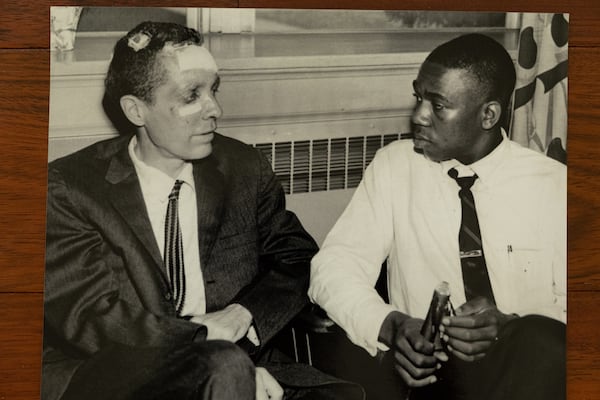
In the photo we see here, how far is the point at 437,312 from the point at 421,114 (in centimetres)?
34

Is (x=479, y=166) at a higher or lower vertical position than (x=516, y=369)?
higher

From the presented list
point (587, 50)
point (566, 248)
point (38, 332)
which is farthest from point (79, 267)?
point (587, 50)

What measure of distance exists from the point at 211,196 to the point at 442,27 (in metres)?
0.50

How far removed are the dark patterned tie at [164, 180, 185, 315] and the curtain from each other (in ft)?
2.00

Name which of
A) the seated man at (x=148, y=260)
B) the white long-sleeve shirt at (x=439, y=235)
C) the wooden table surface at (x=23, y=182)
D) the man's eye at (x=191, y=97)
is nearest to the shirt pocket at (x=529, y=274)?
the white long-sleeve shirt at (x=439, y=235)

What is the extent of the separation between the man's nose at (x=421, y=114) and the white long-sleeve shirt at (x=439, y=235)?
0.04 metres

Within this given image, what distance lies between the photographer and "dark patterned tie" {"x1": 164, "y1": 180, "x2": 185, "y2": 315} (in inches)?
52.1

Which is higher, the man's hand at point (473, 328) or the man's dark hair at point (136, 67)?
the man's dark hair at point (136, 67)

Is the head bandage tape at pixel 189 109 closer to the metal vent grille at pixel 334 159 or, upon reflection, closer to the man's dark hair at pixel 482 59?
the metal vent grille at pixel 334 159

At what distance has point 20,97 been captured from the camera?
51.9 inches

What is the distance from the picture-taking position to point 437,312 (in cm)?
137

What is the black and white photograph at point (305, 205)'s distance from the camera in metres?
1.31

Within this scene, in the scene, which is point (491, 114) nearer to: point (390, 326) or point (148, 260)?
point (390, 326)

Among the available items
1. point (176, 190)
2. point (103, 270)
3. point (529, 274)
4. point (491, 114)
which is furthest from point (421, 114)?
point (103, 270)
